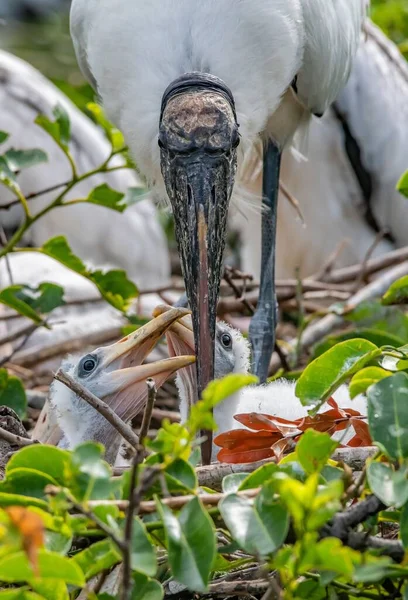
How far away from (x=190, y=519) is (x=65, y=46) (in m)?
4.65

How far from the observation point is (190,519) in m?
1.32

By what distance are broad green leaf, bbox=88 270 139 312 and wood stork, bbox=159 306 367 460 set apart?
0.52 meters

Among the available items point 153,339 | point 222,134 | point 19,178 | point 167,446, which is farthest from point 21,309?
point 19,178

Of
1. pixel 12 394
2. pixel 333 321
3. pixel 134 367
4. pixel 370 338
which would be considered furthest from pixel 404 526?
pixel 333 321

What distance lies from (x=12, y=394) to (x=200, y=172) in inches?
28.5

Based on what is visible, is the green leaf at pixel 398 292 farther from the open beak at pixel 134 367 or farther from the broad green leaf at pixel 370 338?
the open beak at pixel 134 367

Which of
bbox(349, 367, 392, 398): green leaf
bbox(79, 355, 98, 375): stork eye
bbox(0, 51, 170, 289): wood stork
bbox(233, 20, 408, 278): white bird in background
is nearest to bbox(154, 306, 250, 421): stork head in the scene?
bbox(79, 355, 98, 375): stork eye

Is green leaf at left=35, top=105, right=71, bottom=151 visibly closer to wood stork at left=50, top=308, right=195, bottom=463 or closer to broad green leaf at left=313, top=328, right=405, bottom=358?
wood stork at left=50, top=308, right=195, bottom=463

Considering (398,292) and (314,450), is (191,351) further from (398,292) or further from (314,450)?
(314,450)

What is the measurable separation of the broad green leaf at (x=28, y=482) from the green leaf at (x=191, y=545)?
7.3 inches

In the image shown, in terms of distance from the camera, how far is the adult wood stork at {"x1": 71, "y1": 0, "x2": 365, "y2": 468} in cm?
231

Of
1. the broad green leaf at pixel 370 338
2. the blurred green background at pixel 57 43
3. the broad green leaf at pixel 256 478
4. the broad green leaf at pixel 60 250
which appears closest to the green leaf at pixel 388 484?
the broad green leaf at pixel 256 478

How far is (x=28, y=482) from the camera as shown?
1440mm

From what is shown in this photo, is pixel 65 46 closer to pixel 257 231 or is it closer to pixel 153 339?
pixel 257 231
